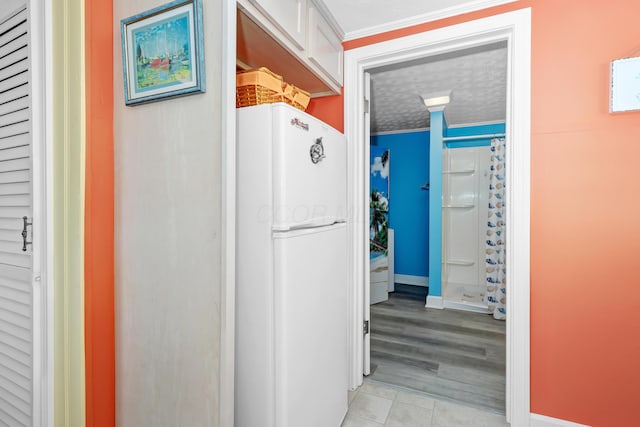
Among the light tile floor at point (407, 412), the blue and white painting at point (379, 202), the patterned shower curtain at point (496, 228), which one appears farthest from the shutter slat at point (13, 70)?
the patterned shower curtain at point (496, 228)

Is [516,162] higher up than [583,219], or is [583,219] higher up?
[516,162]

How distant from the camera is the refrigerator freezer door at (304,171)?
112 centimetres

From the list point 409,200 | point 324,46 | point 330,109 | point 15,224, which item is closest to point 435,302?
point 409,200

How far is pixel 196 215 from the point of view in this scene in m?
1.09

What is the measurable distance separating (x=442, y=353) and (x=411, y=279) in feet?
7.69

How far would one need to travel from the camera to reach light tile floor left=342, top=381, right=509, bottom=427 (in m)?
1.68

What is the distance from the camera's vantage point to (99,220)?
3.93 feet

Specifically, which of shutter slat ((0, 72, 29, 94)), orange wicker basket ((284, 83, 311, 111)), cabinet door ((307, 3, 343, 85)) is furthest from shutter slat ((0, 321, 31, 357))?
cabinet door ((307, 3, 343, 85))

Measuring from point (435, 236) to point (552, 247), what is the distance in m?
2.25

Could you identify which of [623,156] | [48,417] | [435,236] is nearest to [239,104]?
[48,417]

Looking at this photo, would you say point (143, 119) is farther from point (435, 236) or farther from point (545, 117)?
point (435, 236)

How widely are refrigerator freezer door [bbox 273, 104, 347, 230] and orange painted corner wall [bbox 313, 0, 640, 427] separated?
40.2 inches

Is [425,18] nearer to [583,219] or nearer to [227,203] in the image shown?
[583,219]

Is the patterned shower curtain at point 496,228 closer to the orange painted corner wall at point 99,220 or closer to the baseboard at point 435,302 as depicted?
the baseboard at point 435,302
